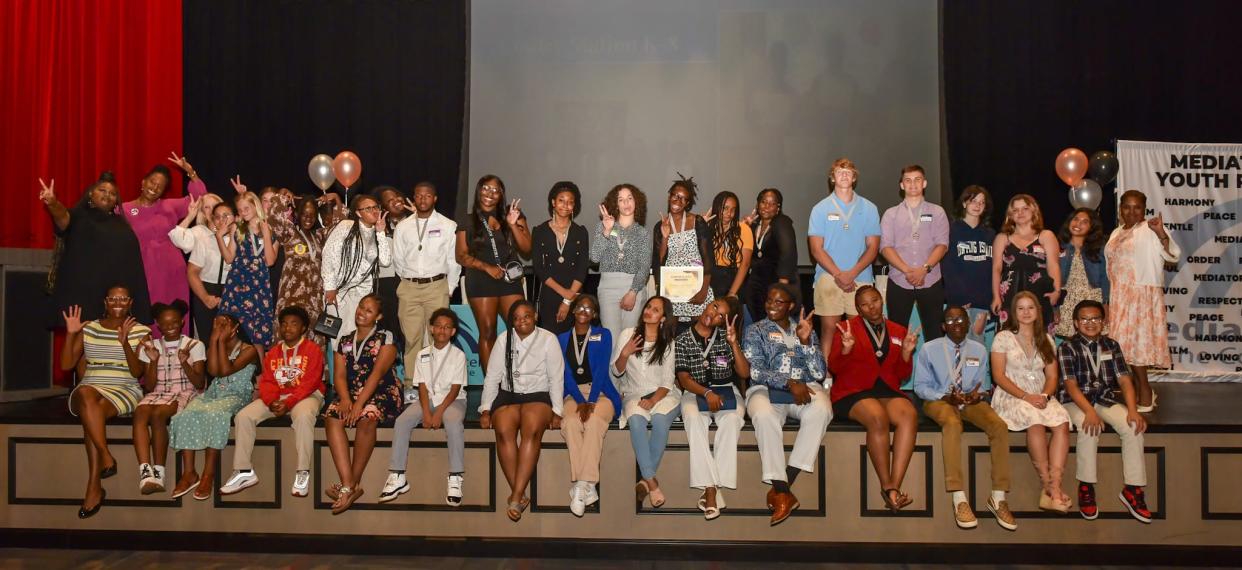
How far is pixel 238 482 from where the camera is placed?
5016mm

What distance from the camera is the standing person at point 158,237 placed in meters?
6.16

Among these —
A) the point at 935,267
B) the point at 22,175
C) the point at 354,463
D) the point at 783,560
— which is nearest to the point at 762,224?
the point at 935,267

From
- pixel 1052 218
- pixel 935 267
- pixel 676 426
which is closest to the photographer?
pixel 676 426

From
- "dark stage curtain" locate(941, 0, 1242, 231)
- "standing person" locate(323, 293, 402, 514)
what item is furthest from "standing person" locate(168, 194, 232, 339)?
"dark stage curtain" locate(941, 0, 1242, 231)

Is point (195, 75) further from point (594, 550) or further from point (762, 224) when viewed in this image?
point (594, 550)

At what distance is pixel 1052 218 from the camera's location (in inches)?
328

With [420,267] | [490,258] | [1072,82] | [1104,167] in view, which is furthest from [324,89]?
[1104,167]

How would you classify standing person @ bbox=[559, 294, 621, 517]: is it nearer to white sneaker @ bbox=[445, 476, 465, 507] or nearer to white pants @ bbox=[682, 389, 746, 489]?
white pants @ bbox=[682, 389, 746, 489]

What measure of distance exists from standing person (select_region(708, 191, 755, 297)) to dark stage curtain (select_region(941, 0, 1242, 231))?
3.10 m

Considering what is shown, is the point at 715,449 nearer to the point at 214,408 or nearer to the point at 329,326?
the point at 329,326

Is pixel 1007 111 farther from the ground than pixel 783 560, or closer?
farther from the ground

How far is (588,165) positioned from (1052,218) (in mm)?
4246

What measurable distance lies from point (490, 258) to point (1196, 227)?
6122 millimetres

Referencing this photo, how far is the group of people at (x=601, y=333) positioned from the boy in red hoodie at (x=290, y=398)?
14 mm
